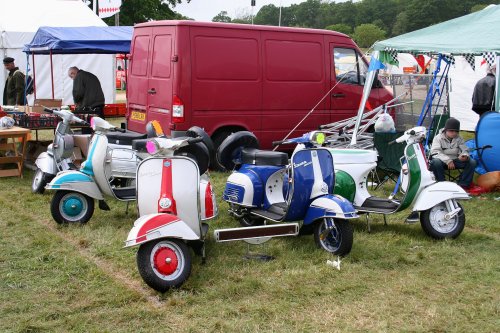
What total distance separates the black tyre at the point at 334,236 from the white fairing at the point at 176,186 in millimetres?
1125

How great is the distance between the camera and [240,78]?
30.5 feet

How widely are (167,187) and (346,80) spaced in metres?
6.26

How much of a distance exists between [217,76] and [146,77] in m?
1.13

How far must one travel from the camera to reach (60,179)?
6.09m

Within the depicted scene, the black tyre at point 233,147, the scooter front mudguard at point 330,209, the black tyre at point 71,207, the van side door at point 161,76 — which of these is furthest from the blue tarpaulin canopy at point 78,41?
the scooter front mudguard at point 330,209

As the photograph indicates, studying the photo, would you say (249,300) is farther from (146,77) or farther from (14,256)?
(146,77)

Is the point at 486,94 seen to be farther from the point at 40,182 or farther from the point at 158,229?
the point at 158,229

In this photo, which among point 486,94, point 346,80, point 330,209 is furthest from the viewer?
point 486,94

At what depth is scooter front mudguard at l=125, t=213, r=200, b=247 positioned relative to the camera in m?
4.27

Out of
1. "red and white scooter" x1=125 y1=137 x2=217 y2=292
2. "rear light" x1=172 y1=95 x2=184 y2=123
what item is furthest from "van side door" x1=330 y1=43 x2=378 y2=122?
"red and white scooter" x1=125 y1=137 x2=217 y2=292

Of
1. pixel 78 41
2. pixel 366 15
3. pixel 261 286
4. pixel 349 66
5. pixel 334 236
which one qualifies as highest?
pixel 366 15

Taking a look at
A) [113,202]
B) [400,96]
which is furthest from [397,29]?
[113,202]

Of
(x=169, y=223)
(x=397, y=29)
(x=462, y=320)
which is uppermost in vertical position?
(x=397, y=29)

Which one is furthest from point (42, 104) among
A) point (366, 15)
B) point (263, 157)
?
point (366, 15)
